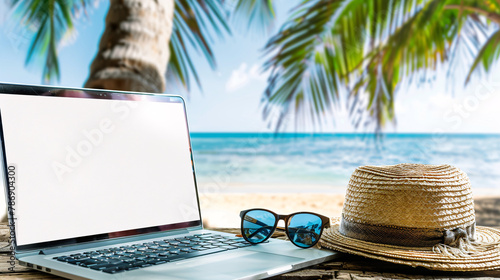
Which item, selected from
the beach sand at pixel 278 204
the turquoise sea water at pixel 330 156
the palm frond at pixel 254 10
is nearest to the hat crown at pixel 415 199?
the palm frond at pixel 254 10

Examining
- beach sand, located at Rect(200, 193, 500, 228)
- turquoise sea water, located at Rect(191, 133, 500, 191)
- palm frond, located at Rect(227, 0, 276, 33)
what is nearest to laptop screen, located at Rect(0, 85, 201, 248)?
palm frond, located at Rect(227, 0, 276, 33)

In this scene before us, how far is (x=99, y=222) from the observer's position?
0.86 m

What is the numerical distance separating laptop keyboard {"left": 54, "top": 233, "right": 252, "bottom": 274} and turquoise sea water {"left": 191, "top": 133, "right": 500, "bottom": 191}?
10.6 meters

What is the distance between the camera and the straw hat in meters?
0.77

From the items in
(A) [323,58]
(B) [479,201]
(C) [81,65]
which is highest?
(C) [81,65]

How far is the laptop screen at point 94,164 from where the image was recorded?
782 mm

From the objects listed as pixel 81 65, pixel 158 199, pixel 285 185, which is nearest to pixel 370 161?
pixel 285 185

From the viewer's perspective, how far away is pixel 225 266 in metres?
0.70

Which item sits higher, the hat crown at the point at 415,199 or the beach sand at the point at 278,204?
the hat crown at the point at 415,199

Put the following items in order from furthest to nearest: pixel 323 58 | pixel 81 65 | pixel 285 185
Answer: pixel 81 65 < pixel 285 185 < pixel 323 58

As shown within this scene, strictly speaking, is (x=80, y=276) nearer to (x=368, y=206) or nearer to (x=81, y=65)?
(x=368, y=206)

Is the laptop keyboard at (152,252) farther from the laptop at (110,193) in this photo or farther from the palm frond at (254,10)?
the palm frond at (254,10)

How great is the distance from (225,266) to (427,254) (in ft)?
1.09

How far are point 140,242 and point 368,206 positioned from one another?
44 cm
